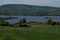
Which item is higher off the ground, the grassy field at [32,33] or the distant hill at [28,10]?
the distant hill at [28,10]

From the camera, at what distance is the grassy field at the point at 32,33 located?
2.78 m

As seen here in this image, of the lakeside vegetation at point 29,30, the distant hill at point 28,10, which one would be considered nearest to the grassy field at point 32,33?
the lakeside vegetation at point 29,30

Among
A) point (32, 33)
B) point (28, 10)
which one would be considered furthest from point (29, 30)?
point (28, 10)

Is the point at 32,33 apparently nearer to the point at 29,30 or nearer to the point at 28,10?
the point at 29,30

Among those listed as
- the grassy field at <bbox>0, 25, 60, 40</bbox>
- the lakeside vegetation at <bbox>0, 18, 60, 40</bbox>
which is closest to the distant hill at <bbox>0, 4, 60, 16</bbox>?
the lakeside vegetation at <bbox>0, 18, 60, 40</bbox>

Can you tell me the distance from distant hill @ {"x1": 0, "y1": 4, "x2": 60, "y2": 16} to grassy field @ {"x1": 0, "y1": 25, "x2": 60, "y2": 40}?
380 mm

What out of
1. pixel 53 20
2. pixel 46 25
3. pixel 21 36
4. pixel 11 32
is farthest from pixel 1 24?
pixel 53 20

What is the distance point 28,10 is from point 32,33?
67cm

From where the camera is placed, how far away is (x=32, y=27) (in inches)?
116

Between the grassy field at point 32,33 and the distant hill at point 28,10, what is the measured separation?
1.25 feet

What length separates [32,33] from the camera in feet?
9.34

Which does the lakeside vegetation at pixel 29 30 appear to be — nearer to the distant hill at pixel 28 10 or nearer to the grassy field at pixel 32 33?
the grassy field at pixel 32 33

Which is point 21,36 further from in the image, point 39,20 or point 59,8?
point 59,8

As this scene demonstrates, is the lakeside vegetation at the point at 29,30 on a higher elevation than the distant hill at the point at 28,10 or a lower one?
lower
